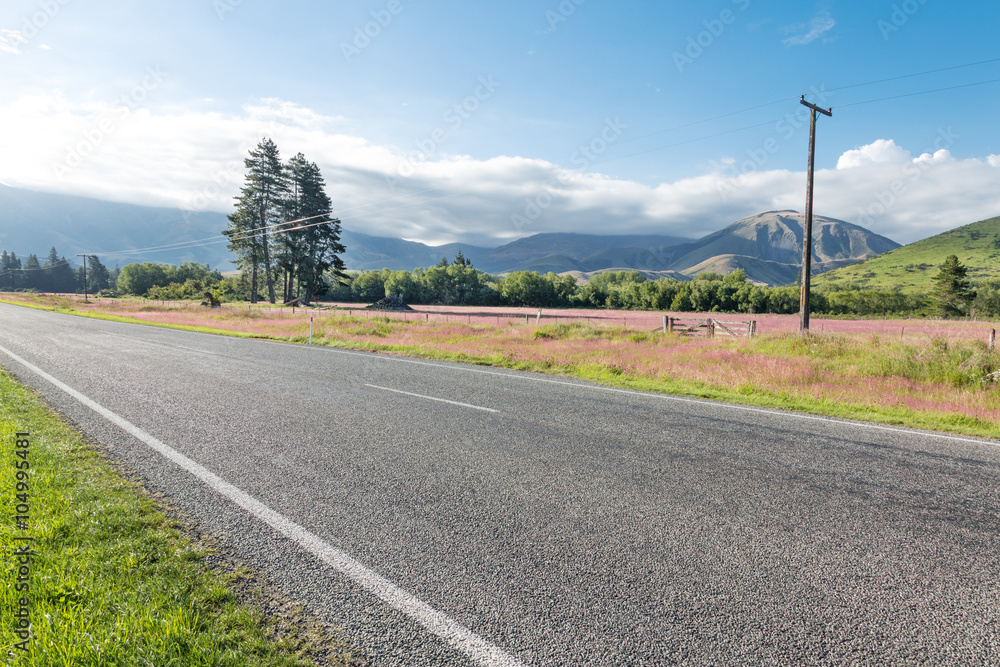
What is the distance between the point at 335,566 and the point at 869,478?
205 inches

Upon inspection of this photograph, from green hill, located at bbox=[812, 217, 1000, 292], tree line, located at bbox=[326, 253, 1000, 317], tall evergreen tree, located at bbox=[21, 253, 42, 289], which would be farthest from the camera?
tall evergreen tree, located at bbox=[21, 253, 42, 289]

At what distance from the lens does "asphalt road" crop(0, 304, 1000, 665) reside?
8.43 ft

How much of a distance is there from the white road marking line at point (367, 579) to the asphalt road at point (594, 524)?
0.05ft

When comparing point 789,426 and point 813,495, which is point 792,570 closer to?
point 813,495

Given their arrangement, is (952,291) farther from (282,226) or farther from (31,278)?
(31,278)

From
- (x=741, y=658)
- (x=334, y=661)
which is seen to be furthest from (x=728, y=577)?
(x=334, y=661)

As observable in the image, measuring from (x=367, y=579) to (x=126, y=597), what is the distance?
4.46 ft

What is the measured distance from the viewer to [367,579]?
306 centimetres

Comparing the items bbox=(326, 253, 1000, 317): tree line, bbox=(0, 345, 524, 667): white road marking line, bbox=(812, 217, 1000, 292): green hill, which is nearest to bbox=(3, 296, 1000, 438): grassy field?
bbox=(0, 345, 524, 667): white road marking line

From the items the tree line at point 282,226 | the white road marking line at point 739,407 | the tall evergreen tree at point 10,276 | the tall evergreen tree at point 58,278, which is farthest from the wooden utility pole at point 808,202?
the tall evergreen tree at point 58,278

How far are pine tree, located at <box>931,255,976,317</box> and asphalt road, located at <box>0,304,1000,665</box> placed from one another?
9428cm

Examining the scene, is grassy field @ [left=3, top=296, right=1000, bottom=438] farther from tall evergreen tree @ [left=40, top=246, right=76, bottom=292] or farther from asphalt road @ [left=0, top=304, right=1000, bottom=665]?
tall evergreen tree @ [left=40, top=246, right=76, bottom=292]

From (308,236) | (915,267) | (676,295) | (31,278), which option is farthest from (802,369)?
(915,267)

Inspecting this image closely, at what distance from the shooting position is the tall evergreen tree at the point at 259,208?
6454 centimetres
